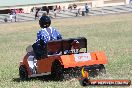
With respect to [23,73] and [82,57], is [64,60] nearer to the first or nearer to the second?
[82,57]

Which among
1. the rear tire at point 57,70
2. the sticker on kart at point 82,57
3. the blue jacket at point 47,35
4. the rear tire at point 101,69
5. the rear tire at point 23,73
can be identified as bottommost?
the rear tire at point 23,73

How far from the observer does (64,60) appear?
11398mm

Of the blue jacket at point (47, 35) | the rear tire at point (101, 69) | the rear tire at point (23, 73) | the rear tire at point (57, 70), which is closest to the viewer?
the rear tire at point (57, 70)

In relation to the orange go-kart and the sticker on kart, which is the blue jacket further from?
the sticker on kart

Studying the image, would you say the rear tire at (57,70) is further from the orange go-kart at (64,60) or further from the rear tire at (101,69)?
the rear tire at (101,69)

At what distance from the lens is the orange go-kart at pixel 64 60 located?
1152 cm

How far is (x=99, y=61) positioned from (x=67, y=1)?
74.2 metres

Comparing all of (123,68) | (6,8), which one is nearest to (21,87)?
(123,68)

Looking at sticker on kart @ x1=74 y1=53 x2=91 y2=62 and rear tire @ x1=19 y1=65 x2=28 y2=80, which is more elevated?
sticker on kart @ x1=74 y1=53 x2=91 y2=62

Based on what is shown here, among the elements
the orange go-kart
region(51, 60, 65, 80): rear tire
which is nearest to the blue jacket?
the orange go-kart

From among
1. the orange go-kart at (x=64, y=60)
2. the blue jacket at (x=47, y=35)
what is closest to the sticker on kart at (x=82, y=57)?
the orange go-kart at (x=64, y=60)

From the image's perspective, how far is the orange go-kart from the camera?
11.5 metres

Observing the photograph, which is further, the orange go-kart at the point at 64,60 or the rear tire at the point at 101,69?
the rear tire at the point at 101,69

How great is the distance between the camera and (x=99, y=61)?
1199 cm
